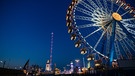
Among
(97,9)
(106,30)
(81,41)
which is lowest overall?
(81,41)

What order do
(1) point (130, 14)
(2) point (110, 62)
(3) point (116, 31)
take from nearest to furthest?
(2) point (110, 62) → (3) point (116, 31) → (1) point (130, 14)

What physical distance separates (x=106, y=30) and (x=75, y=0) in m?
8.50

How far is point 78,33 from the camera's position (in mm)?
35406

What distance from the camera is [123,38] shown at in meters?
37.6

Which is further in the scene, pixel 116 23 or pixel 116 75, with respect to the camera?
pixel 116 23

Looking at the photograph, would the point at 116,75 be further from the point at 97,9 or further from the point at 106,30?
the point at 97,9

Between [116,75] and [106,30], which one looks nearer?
[116,75]

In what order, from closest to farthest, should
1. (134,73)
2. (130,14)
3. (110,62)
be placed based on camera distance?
(134,73) < (110,62) < (130,14)

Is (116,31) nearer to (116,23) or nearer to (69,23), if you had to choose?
(116,23)

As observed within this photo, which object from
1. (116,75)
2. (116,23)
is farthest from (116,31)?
(116,75)

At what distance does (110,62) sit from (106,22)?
25.4 feet

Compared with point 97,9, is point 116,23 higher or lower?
lower

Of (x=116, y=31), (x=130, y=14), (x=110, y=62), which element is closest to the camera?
(x=110, y=62)

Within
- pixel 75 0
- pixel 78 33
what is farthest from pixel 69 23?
pixel 75 0
